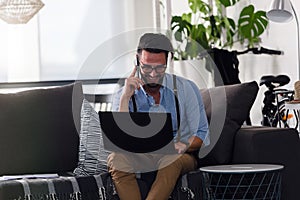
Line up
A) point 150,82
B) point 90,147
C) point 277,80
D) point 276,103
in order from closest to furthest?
point 150,82
point 90,147
point 277,80
point 276,103

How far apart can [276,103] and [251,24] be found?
0.93 metres

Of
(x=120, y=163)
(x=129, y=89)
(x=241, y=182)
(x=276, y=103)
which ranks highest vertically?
(x=129, y=89)

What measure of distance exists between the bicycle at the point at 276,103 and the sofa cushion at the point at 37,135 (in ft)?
5.05

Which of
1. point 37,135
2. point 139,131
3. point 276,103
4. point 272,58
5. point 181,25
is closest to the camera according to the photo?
point 139,131

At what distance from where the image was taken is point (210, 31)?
5633 millimetres

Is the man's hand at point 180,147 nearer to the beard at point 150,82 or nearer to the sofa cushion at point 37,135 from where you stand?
the beard at point 150,82

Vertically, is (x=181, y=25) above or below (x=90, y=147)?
above

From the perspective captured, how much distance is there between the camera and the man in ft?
10.4

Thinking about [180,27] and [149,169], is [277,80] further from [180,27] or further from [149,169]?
[149,169]

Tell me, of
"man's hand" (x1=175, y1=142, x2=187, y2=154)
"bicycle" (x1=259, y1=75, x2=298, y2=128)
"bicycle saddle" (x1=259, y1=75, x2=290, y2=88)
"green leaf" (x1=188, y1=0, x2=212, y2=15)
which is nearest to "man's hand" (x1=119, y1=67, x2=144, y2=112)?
"man's hand" (x1=175, y1=142, x2=187, y2=154)

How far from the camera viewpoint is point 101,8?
20.8ft

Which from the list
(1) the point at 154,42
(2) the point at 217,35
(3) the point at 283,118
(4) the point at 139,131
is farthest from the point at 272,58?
(4) the point at 139,131

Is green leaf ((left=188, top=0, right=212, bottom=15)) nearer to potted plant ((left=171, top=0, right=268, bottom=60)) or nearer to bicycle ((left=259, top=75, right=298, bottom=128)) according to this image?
potted plant ((left=171, top=0, right=268, bottom=60))

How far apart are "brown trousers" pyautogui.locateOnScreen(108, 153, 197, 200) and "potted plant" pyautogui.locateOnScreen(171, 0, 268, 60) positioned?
2.36 metres
